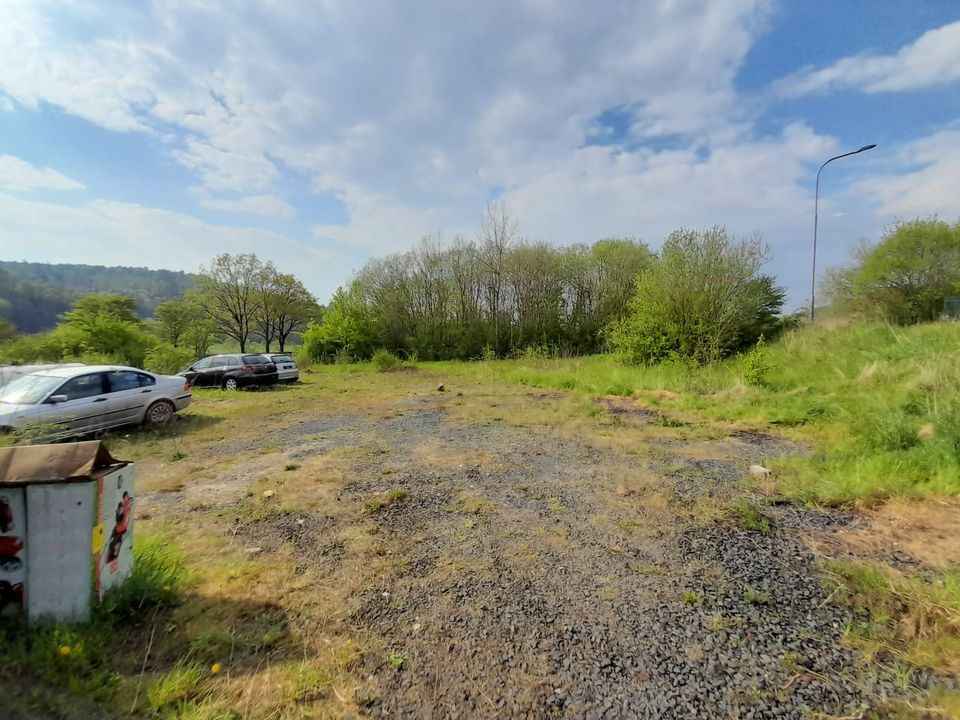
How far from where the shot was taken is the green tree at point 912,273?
1800 centimetres

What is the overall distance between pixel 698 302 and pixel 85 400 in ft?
57.8

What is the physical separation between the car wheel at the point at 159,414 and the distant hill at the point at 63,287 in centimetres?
2137

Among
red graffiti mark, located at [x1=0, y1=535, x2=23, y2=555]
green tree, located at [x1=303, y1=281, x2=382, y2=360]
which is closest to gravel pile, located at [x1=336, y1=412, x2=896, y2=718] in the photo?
red graffiti mark, located at [x1=0, y1=535, x2=23, y2=555]

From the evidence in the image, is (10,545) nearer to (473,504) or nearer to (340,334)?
(473,504)

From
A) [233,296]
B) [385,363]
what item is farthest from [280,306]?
[385,363]

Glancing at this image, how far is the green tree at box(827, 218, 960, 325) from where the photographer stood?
18.0 m

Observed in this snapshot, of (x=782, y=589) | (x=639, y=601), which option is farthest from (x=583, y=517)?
(x=782, y=589)

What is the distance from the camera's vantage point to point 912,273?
18391 mm

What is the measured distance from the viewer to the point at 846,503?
4.54 m

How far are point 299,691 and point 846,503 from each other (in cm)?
541

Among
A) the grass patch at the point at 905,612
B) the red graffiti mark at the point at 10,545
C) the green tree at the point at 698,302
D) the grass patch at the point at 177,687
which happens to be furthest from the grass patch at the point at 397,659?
the green tree at the point at 698,302

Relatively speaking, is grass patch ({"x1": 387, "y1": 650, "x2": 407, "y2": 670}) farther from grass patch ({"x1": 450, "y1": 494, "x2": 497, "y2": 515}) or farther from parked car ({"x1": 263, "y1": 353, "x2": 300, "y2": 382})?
parked car ({"x1": 263, "y1": 353, "x2": 300, "y2": 382})

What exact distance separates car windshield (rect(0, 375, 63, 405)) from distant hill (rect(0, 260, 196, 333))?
2127 cm

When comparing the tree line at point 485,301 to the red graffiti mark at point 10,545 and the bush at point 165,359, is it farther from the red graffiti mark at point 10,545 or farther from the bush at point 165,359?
the red graffiti mark at point 10,545
